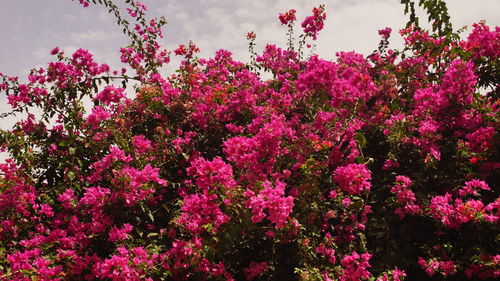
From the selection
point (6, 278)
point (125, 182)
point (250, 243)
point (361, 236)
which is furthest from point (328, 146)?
point (6, 278)

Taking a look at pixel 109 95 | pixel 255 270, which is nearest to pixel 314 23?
pixel 109 95

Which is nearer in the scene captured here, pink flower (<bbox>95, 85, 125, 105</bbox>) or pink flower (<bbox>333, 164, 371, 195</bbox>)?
pink flower (<bbox>333, 164, 371, 195</bbox>)

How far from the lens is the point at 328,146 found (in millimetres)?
3189

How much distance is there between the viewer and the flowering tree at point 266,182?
2576 mm

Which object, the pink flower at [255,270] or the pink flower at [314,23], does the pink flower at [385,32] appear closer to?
the pink flower at [314,23]

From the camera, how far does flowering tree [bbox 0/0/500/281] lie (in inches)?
101

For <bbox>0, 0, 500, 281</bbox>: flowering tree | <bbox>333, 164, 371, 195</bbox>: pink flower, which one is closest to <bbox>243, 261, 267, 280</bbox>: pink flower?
<bbox>0, 0, 500, 281</bbox>: flowering tree

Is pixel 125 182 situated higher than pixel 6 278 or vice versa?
pixel 125 182

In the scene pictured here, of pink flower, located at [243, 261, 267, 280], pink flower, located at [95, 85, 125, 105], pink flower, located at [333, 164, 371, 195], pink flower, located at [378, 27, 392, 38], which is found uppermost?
pink flower, located at [378, 27, 392, 38]

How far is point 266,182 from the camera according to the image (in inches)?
101

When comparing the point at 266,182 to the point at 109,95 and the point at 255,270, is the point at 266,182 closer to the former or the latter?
the point at 255,270

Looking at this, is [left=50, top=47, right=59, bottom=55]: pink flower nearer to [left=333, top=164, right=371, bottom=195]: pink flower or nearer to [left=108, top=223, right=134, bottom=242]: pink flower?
[left=108, top=223, right=134, bottom=242]: pink flower

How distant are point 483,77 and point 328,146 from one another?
7.13 feet

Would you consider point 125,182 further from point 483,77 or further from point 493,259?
point 483,77
